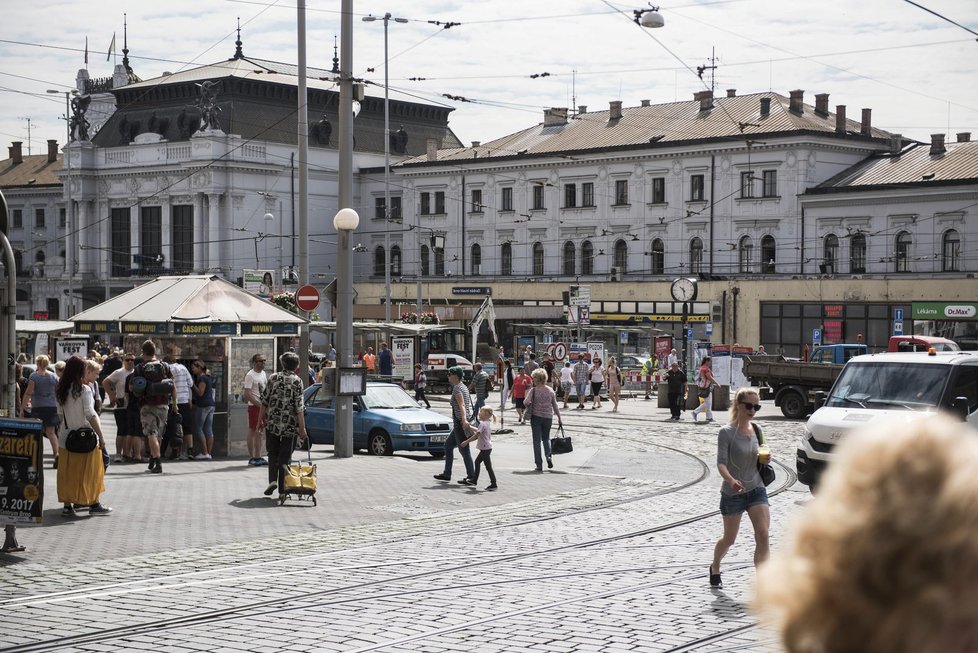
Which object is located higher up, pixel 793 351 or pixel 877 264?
pixel 877 264

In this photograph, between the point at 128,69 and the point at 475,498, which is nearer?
the point at 475,498

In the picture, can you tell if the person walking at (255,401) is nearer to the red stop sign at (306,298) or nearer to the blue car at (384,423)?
the blue car at (384,423)

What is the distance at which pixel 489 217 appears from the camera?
82625mm

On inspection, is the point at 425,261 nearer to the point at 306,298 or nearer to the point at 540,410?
the point at 306,298

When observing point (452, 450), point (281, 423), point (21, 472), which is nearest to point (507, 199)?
point (452, 450)

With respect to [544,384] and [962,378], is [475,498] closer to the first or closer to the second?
[544,384]

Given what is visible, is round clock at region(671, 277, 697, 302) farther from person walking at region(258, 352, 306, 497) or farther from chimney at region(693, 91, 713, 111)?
chimney at region(693, 91, 713, 111)

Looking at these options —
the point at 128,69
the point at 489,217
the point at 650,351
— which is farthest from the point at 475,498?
the point at 128,69

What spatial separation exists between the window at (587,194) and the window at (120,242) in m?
31.2

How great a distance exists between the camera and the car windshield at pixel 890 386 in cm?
1805

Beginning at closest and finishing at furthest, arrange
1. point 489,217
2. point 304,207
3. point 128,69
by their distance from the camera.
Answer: point 304,207 < point 489,217 < point 128,69

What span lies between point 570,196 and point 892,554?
256 feet

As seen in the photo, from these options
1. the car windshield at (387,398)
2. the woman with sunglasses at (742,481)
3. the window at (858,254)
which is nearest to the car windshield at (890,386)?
the woman with sunglasses at (742,481)

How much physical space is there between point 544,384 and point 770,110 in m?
54.7
